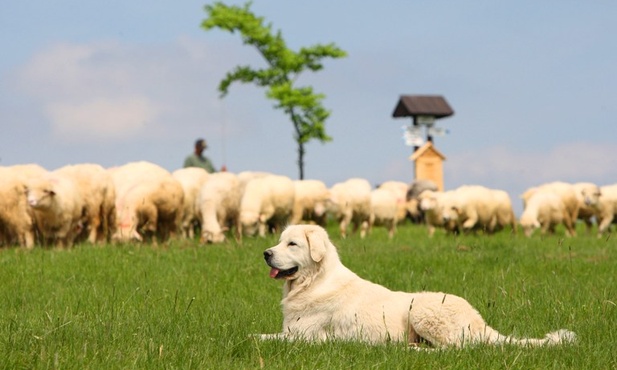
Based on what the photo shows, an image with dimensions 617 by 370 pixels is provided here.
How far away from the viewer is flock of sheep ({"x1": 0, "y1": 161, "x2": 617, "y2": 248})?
16375mm

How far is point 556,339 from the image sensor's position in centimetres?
636

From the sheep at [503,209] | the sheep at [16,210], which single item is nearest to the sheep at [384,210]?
the sheep at [503,209]

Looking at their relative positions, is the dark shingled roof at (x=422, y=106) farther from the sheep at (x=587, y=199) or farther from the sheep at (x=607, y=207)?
the sheep at (x=607, y=207)

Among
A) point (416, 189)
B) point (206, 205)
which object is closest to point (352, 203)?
point (206, 205)

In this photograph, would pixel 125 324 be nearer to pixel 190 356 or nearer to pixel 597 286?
pixel 190 356

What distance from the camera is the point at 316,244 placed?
632 cm

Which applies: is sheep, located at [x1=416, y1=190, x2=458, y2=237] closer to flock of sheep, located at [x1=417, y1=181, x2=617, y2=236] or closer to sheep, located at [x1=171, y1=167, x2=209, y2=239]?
flock of sheep, located at [x1=417, y1=181, x2=617, y2=236]

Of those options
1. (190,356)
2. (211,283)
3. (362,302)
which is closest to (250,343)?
(190,356)

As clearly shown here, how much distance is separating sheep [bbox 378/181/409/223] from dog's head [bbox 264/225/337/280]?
2479 centimetres

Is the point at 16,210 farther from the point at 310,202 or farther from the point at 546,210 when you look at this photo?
the point at 546,210

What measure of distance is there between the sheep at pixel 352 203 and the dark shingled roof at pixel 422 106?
85.0 ft

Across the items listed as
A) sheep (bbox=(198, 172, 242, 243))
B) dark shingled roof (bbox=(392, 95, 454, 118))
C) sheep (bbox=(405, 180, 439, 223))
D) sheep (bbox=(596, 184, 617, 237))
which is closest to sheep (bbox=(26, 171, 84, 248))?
sheep (bbox=(198, 172, 242, 243))

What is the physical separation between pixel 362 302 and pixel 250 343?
108cm

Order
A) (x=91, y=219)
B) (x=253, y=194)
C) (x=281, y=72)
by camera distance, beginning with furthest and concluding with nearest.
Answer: (x=281, y=72), (x=253, y=194), (x=91, y=219)
